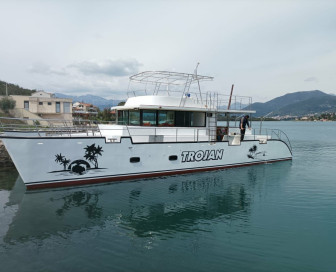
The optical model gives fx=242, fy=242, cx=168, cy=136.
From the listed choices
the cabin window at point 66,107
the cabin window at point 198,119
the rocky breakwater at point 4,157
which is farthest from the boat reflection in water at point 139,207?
the cabin window at point 66,107

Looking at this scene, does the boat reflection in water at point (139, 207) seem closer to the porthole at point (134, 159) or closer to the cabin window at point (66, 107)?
the porthole at point (134, 159)

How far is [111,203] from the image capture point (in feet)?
31.8

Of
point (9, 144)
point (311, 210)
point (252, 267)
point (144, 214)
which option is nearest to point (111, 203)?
point (144, 214)

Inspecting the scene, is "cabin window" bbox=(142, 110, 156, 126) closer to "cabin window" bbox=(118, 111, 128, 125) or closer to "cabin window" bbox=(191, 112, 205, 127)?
"cabin window" bbox=(118, 111, 128, 125)

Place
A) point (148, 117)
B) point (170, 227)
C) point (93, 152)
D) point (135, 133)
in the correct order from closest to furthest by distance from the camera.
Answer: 1. point (170, 227)
2. point (93, 152)
3. point (135, 133)
4. point (148, 117)

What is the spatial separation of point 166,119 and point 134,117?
6.12 ft

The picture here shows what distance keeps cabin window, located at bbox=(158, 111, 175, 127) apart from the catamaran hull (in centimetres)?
146

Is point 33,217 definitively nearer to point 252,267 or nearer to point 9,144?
point 9,144

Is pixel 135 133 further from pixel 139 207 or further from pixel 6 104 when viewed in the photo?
pixel 6 104

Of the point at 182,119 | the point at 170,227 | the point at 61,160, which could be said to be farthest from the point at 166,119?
the point at 170,227

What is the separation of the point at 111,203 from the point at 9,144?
4845 mm

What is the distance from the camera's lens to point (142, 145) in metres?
12.5

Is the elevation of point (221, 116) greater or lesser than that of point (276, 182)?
greater

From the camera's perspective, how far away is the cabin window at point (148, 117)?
1363 cm
